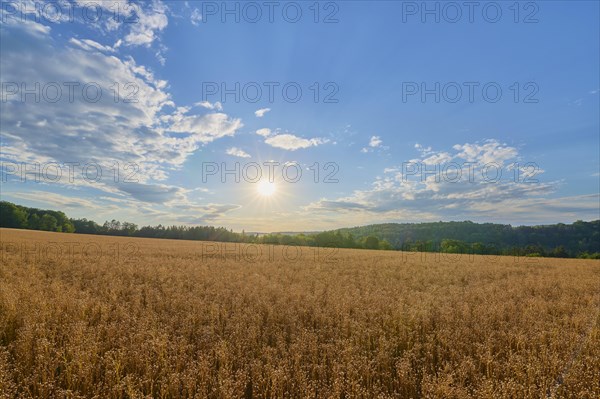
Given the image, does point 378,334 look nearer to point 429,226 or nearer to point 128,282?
point 128,282

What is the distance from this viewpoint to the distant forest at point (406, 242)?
8562cm

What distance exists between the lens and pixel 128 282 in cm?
1169

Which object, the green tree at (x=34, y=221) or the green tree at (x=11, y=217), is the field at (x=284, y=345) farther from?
the green tree at (x=34, y=221)

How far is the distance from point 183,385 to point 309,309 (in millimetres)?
4288

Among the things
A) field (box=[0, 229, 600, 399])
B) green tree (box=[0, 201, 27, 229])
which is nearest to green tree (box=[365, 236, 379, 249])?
field (box=[0, 229, 600, 399])

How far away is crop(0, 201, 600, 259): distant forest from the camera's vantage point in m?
85.6

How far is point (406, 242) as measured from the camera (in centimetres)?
10369

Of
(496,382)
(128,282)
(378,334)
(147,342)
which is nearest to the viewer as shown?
(496,382)

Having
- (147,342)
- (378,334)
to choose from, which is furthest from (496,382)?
(147,342)
